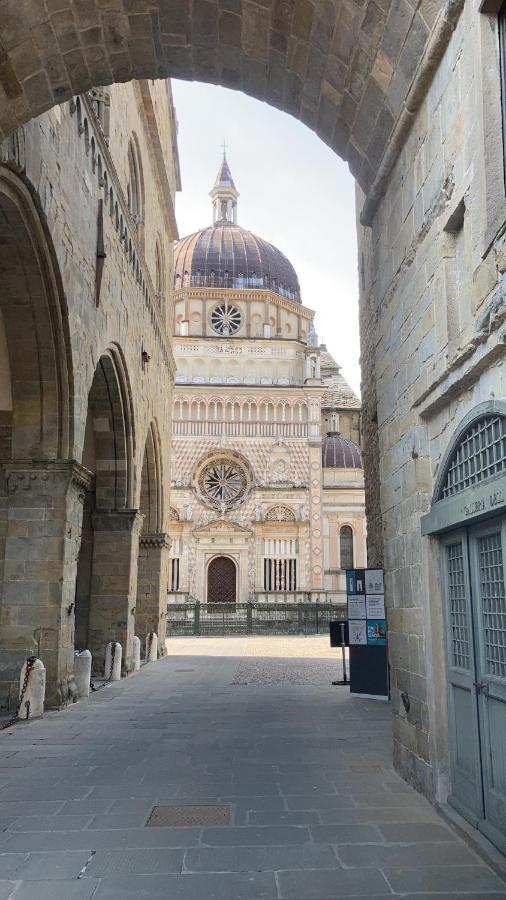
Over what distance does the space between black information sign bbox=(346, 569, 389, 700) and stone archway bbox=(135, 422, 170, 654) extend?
8.23 meters

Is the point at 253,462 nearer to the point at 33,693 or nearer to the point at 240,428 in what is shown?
the point at 240,428

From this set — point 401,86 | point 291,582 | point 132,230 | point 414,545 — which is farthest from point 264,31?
point 291,582

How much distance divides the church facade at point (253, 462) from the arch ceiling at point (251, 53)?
3313 centimetres

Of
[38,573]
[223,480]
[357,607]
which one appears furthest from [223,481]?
[38,573]

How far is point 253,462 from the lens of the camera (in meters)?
41.4

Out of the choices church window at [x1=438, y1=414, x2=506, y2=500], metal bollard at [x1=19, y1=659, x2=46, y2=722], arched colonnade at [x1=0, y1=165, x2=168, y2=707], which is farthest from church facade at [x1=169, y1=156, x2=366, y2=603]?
church window at [x1=438, y1=414, x2=506, y2=500]

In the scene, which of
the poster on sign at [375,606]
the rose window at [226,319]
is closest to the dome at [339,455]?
the rose window at [226,319]

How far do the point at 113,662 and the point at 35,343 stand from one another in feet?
21.9

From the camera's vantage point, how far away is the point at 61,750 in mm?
7383

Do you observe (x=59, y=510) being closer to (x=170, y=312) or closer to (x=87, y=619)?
(x=87, y=619)

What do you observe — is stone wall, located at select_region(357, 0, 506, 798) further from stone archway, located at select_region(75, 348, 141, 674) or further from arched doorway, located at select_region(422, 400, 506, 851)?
stone archway, located at select_region(75, 348, 141, 674)

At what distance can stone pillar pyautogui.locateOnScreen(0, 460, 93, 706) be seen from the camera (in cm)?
952

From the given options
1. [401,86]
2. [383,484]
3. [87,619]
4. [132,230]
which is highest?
[132,230]

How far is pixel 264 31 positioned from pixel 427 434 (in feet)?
12.6
